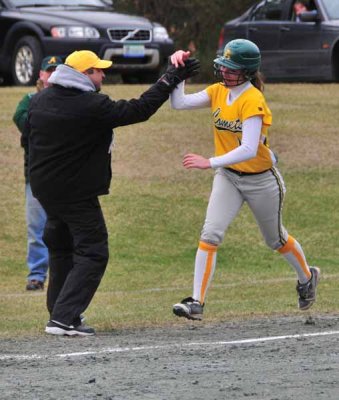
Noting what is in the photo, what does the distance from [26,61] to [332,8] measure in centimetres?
498

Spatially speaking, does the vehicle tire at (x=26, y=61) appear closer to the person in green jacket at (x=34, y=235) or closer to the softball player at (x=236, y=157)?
the person in green jacket at (x=34, y=235)

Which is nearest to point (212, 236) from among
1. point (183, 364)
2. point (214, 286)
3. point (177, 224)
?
point (183, 364)

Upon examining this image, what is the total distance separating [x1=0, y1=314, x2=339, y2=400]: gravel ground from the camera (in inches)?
258

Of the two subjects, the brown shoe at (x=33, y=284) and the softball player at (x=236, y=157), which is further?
the brown shoe at (x=33, y=284)

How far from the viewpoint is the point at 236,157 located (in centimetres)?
873

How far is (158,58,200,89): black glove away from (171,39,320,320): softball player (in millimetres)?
43

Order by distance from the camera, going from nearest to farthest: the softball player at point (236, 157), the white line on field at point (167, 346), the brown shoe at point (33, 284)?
the white line on field at point (167, 346) < the softball player at point (236, 157) < the brown shoe at point (33, 284)

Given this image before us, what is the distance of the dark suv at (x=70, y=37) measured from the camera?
70.5 ft

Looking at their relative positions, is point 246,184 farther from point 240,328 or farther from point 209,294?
point 209,294

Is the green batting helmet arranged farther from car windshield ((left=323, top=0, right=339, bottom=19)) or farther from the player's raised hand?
car windshield ((left=323, top=0, right=339, bottom=19))

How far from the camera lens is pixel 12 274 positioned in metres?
14.0

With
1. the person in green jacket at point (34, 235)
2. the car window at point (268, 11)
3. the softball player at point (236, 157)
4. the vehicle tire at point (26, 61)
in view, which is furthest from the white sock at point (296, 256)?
the car window at point (268, 11)

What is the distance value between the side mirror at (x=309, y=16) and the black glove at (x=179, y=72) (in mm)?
13407

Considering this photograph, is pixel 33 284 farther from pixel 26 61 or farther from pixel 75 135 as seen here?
pixel 26 61
